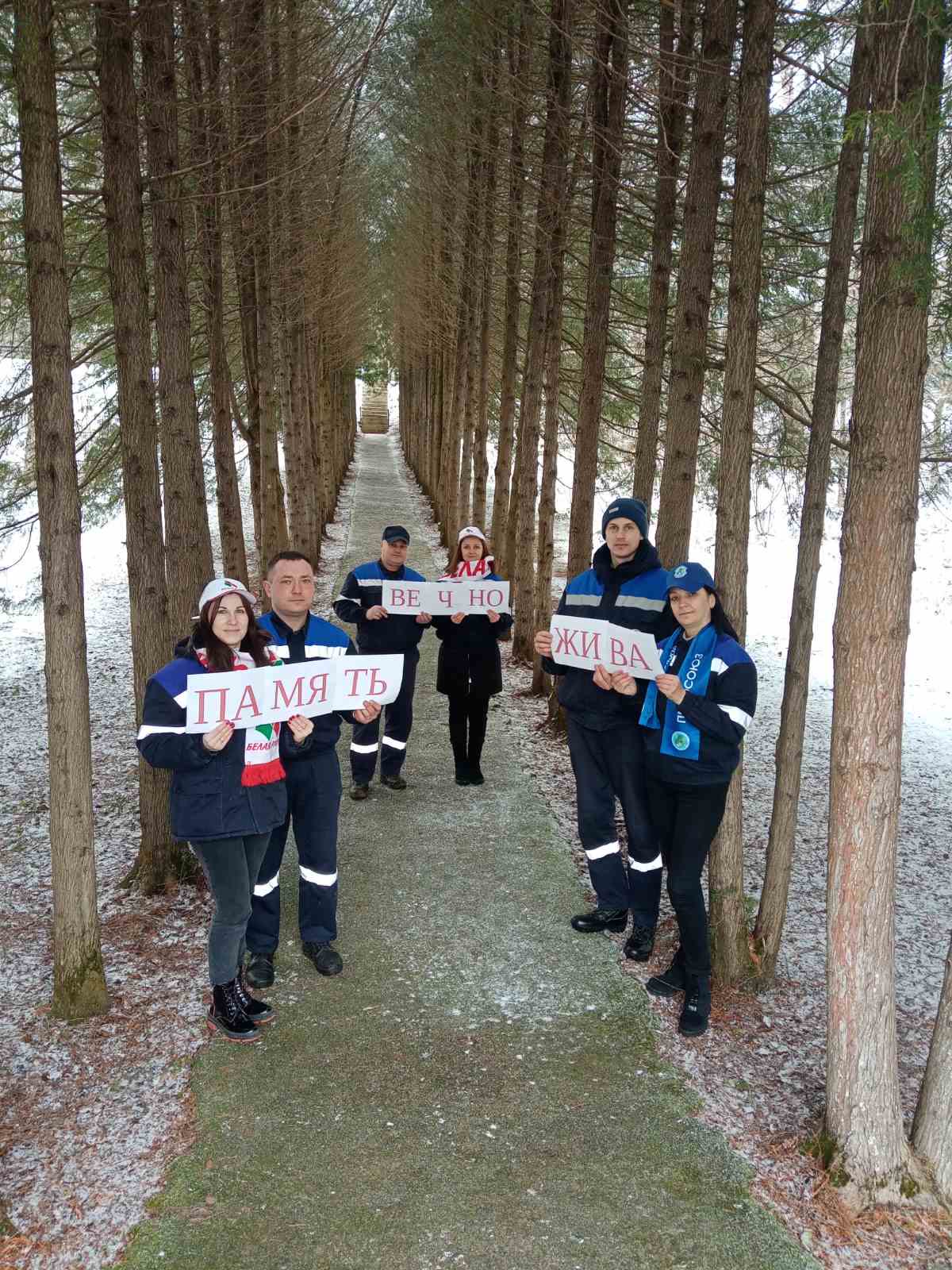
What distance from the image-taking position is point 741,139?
479 cm

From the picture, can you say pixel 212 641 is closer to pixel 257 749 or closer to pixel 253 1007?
pixel 257 749

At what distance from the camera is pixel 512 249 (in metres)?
12.1

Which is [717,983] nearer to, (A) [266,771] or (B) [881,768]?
(B) [881,768]

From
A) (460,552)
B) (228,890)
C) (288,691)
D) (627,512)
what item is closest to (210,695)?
(288,691)

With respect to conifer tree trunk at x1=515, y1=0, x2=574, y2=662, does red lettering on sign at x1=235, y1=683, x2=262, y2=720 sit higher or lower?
lower

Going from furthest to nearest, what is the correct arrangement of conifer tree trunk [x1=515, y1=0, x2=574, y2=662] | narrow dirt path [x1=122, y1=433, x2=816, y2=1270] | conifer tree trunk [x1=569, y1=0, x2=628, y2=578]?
1. conifer tree trunk [x1=515, y1=0, x2=574, y2=662]
2. conifer tree trunk [x1=569, y1=0, x2=628, y2=578]
3. narrow dirt path [x1=122, y1=433, x2=816, y2=1270]

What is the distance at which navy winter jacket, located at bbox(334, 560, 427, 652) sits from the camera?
748cm

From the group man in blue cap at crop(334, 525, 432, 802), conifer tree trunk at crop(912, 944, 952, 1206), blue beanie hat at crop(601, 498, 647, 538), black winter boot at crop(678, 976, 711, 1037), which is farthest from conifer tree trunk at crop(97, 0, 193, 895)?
conifer tree trunk at crop(912, 944, 952, 1206)

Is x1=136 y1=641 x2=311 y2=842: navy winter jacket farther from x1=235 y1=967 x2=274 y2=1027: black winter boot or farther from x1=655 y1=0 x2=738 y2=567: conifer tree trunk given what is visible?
x1=655 y1=0 x2=738 y2=567: conifer tree trunk

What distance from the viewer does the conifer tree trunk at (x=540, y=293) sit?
29.7ft

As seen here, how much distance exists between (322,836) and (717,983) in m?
2.26

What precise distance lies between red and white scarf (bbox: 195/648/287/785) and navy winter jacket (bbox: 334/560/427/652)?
3.09m

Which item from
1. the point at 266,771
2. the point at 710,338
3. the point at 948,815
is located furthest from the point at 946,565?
the point at 266,771

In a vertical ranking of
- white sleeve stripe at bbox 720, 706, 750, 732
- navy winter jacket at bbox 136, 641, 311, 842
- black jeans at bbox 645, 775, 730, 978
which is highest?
white sleeve stripe at bbox 720, 706, 750, 732
